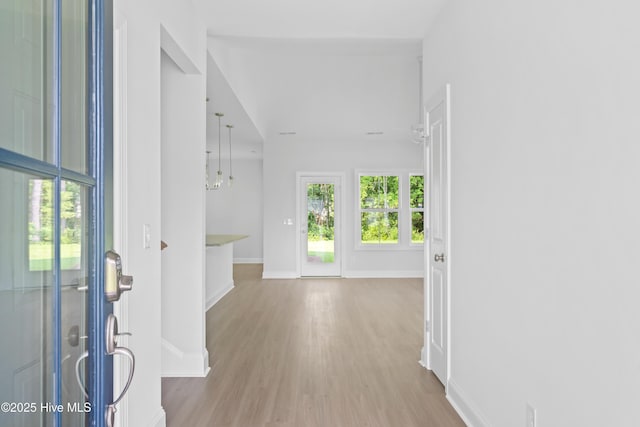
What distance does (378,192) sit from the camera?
8234 mm

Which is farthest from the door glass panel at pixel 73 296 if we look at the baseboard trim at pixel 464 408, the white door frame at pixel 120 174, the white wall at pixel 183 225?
the white wall at pixel 183 225

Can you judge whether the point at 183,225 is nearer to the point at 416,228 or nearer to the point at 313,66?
the point at 313,66

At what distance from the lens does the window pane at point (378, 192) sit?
822cm

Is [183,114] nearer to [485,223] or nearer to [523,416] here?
[485,223]

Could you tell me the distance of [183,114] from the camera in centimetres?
322

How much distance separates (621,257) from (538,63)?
871 mm

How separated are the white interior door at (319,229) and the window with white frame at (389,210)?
0.45 m

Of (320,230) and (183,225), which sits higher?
(183,225)

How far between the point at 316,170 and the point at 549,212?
6.65 m

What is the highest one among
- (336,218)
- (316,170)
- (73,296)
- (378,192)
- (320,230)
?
(316,170)

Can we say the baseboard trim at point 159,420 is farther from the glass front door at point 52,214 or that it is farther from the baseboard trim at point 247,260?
the baseboard trim at point 247,260

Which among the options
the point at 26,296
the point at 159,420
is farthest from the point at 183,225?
the point at 26,296

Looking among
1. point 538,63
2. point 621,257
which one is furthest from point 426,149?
point 621,257

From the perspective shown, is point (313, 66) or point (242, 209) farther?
point (242, 209)
